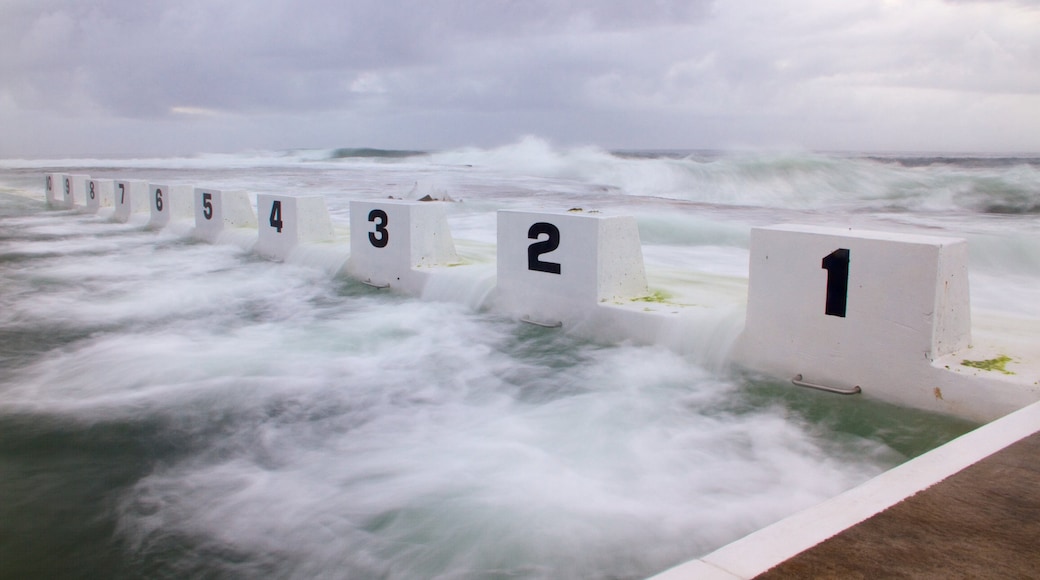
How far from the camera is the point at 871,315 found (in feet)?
14.7

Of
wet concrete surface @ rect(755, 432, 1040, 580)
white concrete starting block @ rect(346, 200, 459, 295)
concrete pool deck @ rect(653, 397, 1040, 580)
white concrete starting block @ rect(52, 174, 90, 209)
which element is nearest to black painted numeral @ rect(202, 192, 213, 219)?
white concrete starting block @ rect(346, 200, 459, 295)

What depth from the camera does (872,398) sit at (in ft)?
14.8

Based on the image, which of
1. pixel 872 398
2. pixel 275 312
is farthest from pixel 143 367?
pixel 872 398

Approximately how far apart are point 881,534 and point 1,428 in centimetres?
460

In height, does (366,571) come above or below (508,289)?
below

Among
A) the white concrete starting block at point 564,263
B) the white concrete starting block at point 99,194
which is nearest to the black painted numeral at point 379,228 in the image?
the white concrete starting block at point 564,263

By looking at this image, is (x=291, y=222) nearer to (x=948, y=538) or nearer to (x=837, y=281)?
(x=837, y=281)

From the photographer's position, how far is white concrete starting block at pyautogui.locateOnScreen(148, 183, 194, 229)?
15.0 metres

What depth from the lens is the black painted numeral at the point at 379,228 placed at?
8.50m

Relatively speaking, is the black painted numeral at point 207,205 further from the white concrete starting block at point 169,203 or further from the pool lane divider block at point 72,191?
the pool lane divider block at point 72,191

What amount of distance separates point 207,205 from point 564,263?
346 inches

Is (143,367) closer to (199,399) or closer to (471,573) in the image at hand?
(199,399)

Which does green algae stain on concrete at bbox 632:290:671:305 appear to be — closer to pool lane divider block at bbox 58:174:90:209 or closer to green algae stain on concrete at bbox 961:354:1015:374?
green algae stain on concrete at bbox 961:354:1015:374

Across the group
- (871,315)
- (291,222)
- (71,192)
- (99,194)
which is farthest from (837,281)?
(71,192)
